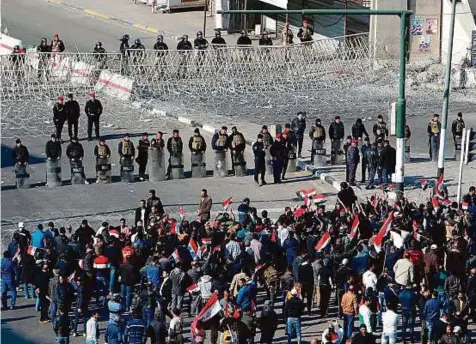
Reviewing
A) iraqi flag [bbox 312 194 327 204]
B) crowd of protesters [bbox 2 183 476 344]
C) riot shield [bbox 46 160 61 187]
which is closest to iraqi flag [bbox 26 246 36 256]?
crowd of protesters [bbox 2 183 476 344]

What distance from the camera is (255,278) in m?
27.6

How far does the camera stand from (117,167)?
3897 centimetres

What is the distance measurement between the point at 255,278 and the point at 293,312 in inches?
83.2

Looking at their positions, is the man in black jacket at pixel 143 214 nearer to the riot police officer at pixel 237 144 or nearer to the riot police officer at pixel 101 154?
the riot police officer at pixel 101 154

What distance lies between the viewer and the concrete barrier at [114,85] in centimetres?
4509

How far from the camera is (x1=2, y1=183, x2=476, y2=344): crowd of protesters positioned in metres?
25.3

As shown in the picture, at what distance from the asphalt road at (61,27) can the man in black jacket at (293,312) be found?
28.6 metres

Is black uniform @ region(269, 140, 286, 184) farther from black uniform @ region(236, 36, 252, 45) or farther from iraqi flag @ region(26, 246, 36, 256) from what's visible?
black uniform @ region(236, 36, 252, 45)

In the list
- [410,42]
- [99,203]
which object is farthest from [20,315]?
[410,42]

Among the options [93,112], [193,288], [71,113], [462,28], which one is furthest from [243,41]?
[193,288]

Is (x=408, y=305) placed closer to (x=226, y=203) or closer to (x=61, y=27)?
(x=226, y=203)

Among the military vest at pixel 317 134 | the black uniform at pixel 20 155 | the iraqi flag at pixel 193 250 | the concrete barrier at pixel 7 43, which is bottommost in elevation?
Result: the iraqi flag at pixel 193 250

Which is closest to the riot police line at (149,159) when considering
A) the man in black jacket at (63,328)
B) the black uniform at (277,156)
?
the black uniform at (277,156)

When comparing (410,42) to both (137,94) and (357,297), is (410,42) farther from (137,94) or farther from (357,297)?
(357,297)
